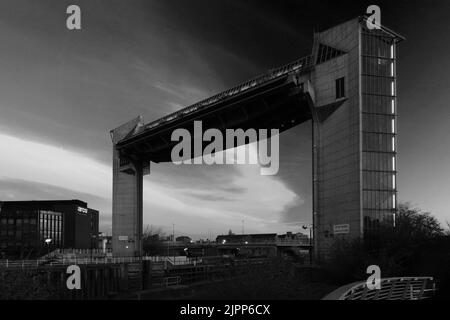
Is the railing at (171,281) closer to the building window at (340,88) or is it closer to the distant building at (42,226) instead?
the building window at (340,88)

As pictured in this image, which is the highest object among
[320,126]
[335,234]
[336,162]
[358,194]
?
[320,126]

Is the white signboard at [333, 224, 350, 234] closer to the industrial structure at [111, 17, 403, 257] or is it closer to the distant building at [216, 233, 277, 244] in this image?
the industrial structure at [111, 17, 403, 257]

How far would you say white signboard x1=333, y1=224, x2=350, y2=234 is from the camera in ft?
174

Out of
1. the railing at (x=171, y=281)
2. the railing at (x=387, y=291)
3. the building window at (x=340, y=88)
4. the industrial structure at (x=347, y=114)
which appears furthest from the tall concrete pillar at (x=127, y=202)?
the railing at (x=387, y=291)

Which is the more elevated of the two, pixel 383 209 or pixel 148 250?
pixel 383 209

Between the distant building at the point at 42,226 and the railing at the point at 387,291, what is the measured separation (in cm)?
13543

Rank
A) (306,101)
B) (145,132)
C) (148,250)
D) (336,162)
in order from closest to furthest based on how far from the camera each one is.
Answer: (336,162) < (306,101) < (145,132) < (148,250)

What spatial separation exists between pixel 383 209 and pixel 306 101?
16934 millimetres

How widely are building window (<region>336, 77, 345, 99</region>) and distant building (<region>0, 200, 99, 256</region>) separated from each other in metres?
110

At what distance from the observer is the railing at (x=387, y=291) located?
43.3ft
